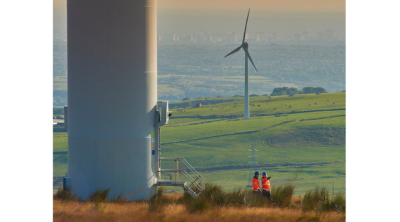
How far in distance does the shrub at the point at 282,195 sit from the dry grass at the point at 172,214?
4.73 feet

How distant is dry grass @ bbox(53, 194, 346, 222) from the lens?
1681 centimetres

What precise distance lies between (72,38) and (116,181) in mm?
6292

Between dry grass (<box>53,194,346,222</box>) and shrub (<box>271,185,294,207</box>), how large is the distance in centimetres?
144

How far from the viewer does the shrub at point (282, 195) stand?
20.1m

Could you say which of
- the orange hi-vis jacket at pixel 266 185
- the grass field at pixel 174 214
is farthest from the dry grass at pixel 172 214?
the orange hi-vis jacket at pixel 266 185

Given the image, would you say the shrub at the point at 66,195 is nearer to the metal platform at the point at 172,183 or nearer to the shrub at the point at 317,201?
the metal platform at the point at 172,183

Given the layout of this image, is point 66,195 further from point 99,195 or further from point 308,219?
point 308,219

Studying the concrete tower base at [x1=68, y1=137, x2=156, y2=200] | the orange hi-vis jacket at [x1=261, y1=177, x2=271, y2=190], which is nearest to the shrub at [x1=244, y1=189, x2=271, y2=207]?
the orange hi-vis jacket at [x1=261, y1=177, x2=271, y2=190]

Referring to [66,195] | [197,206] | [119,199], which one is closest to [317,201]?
[197,206]

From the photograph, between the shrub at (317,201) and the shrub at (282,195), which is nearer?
the shrub at (317,201)

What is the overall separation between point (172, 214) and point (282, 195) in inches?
216

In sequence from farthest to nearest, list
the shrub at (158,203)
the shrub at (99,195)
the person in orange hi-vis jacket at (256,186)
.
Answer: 1. the person in orange hi-vis jacket at (256,186)
2. the shrub at (99,195)
3. the shrub at (158,203)

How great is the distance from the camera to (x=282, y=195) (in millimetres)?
20312

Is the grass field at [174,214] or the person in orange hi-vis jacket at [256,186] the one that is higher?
the person in orange hi-vis jacket at [256,186]
